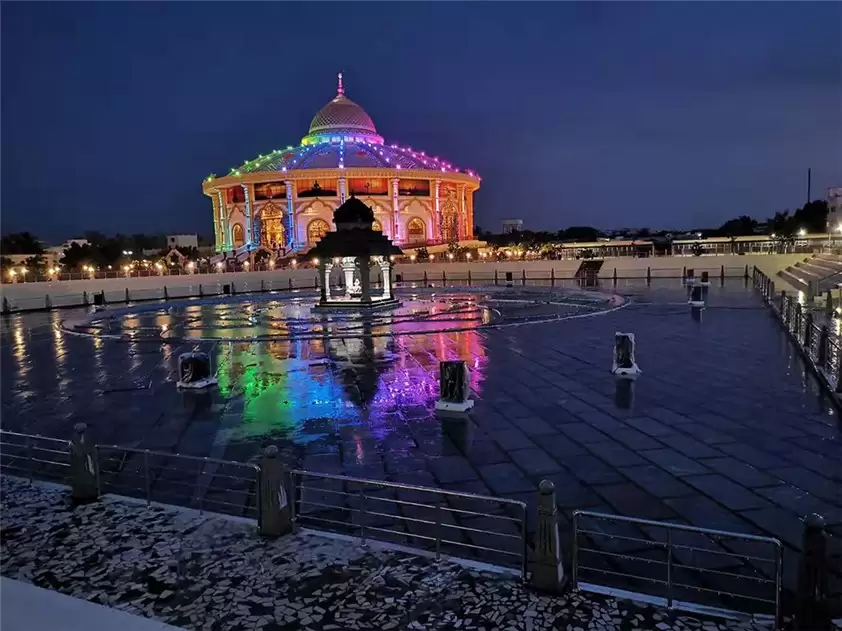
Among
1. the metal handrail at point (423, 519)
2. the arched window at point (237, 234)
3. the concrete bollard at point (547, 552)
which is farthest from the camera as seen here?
the arched window at point (237, 234)

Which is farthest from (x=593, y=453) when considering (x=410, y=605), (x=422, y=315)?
(x=422, y=315)

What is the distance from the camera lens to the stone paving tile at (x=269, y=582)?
4500mm

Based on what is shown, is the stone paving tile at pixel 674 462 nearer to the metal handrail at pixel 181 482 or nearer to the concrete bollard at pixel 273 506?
the concrete bollard at pixel 273 506

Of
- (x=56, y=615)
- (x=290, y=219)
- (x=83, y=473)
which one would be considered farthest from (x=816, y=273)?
(x=290, y=219)

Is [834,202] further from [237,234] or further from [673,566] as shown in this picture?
[673,566]

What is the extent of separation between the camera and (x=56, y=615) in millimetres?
3344

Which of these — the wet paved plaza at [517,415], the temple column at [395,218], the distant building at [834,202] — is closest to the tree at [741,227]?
the distant building at [834,202]

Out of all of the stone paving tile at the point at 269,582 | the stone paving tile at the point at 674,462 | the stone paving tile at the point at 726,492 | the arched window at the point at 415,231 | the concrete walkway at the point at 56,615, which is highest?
the arched window at the point at 415,231

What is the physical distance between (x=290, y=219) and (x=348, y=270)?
1641 inches

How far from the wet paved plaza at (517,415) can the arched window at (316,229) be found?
163ft

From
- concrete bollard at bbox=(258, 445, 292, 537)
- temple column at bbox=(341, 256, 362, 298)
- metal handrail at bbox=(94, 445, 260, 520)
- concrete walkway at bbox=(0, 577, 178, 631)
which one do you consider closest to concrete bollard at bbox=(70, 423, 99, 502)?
metal handrail at bbox=(94, 445, 260, 520)

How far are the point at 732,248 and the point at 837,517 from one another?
144 ft

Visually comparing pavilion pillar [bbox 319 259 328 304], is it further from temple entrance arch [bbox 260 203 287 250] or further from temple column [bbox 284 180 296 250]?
temple entrance arch [bbox 260 203 287 250]

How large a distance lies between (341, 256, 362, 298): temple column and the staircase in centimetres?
1901
